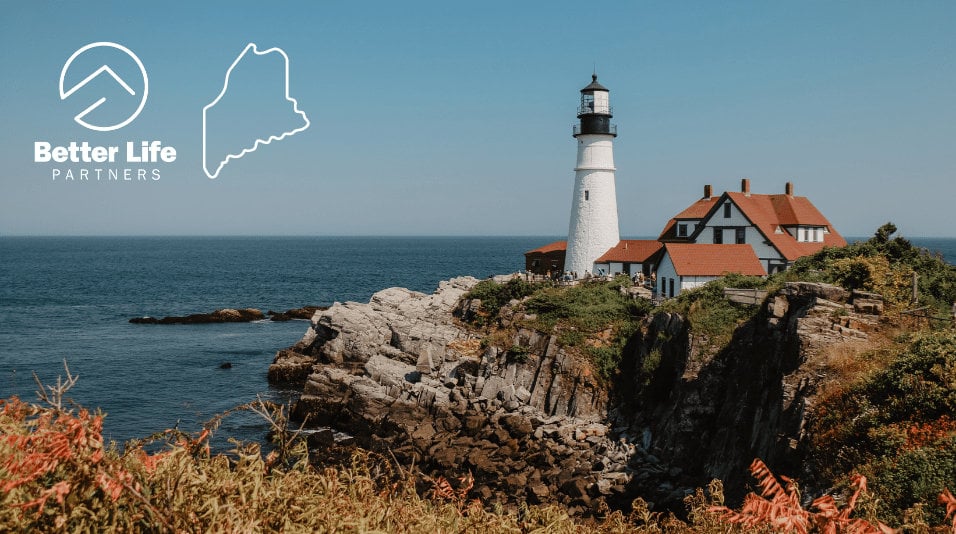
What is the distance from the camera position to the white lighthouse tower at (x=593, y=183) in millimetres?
45219

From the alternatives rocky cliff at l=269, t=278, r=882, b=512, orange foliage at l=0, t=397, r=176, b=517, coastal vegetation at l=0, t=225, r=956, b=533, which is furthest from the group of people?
orange foliage at l=0, t=397, r=176, b=517

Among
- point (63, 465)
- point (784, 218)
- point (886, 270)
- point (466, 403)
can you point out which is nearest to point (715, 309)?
point (886, 270)

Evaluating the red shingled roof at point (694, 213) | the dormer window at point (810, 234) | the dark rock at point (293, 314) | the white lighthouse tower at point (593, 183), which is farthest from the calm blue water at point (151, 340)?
the dormer window at point (810, 234)

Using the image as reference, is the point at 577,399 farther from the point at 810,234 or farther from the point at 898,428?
the point at 810,234

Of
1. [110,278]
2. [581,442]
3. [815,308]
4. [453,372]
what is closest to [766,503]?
[815,308]

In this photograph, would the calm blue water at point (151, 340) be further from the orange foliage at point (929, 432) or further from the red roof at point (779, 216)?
the red roof at point (779, 216)

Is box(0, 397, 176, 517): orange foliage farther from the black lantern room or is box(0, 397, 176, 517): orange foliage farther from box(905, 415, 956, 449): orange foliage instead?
the black lantern room

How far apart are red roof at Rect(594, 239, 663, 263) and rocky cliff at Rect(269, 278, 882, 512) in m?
10.2

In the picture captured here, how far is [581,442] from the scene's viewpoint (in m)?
26.1

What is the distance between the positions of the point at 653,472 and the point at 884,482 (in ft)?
38.3

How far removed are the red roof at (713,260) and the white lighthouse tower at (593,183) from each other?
23.9 ft

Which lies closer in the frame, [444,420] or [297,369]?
[444,420]

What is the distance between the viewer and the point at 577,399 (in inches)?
1161

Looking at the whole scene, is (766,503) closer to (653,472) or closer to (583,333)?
(653,472)
